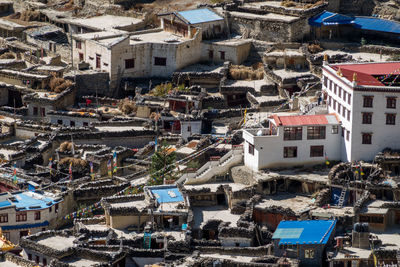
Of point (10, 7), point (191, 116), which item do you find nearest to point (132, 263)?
point (191, 116)

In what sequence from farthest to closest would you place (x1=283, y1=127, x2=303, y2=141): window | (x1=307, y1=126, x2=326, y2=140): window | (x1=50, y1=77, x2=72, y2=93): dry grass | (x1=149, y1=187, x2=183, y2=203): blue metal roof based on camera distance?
(x1=50, y1=77, x2=72, y2=93): dry grass < (x1=307, y1=126, x2=326, y2=140): window < (x1=283, y1=127, x2=303, y2=141): window < (x1=149, y1=187, x2=183, y2=203): blue metal roof

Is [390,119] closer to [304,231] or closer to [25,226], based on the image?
[304,231]

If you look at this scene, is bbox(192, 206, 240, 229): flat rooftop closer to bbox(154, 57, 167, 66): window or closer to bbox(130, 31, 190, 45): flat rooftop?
bbox(154, 57, 167, 66): window

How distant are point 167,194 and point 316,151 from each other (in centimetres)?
1191

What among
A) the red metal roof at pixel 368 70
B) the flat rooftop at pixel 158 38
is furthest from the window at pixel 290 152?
the flat rooftop at pixel 158 38

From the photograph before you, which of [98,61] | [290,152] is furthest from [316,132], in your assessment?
[98,61]

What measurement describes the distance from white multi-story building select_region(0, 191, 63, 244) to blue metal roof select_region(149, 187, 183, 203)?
7.86 m

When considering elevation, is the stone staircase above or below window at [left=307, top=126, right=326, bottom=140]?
below

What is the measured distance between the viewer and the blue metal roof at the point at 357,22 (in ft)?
381

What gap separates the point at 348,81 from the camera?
295 feet

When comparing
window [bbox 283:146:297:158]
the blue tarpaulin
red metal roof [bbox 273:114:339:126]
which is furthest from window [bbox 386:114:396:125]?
window [bbox 283:146:297:158]

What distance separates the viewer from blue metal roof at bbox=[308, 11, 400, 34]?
11606 cm

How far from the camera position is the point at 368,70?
93.1 metres

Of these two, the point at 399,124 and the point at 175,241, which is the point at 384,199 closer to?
the point at 399,124
